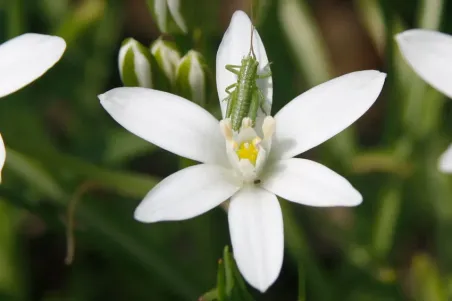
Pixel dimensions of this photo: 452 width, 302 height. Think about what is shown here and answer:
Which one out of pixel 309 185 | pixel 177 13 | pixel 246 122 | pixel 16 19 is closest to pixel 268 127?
pixel 246 122

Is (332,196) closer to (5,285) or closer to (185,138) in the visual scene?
(185,138)

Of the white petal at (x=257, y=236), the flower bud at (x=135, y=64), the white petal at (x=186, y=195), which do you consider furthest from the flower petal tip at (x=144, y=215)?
the flower bud at (x=135, y=64)

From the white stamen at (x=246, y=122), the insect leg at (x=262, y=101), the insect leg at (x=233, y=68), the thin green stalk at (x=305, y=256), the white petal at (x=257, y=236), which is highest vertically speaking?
the insect leg at (x=233, y=68)

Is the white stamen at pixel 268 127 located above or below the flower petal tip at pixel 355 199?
above

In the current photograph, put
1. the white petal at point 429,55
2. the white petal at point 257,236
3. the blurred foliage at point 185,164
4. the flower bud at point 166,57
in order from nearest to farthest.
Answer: the white petal at point 257,236, the white petal at point 429,55, the flower bud at point 166,57, the blurred foliage at point 185,164

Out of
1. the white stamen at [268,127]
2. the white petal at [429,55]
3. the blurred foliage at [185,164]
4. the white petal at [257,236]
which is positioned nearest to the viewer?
the white petal at [257,236]

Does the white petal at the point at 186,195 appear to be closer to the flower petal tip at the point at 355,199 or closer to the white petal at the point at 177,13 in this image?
the flower petal tip at the point at 355,199

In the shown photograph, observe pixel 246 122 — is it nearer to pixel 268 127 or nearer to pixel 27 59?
pixel 268 127

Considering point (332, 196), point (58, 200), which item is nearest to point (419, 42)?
point (332, 196)
